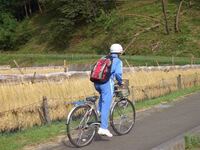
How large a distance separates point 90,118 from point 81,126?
1.12 feet

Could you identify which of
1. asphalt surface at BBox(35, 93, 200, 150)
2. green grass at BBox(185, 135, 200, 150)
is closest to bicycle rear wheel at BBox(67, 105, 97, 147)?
asphalt surface at BBox(35, 93, 200, 150)

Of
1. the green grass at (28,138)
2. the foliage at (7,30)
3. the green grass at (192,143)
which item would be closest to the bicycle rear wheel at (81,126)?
the green grass at (28,138)

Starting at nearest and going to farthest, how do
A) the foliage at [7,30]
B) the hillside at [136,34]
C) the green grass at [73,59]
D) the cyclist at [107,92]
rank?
the cyclist at [107,92] → the green grass at [73,59] → the hillside at [136,34] → the foliage at [7,30]

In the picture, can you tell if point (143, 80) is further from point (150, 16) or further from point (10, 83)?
point (150, 16)

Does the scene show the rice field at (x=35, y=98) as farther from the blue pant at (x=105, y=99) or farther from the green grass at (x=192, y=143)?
the green grass at (x=192, y=143)

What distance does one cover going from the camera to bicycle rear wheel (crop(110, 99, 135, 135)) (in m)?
12.6

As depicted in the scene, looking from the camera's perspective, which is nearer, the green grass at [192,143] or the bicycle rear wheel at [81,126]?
the green grass at [192,143]

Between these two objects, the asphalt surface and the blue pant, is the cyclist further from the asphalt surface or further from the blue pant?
the asphalt surface

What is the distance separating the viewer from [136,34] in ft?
208

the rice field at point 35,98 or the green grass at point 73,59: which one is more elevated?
the green grass at point 73,59

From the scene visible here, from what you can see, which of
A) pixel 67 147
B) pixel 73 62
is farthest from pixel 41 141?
pixel 73 62

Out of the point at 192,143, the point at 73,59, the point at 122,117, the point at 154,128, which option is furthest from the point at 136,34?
the point at 192,143

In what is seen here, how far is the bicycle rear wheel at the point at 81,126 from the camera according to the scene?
1131cm

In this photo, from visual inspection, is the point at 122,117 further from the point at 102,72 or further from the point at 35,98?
the point at 35,98
